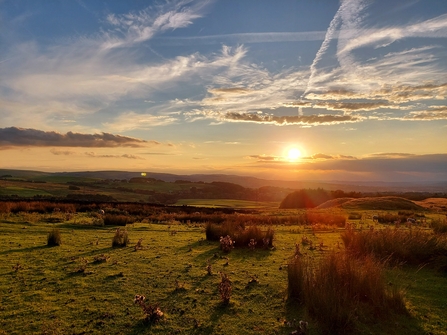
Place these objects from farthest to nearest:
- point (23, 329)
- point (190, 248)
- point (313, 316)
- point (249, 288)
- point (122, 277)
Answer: point (190, 248), point (122, 277), point (249, 288), point (313, 316), point (23, 329)

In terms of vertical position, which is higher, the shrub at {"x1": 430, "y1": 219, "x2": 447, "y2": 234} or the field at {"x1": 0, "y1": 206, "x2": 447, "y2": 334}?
the shrub at {"x1": 430, "y1": 219, "x2": 447, "y2": 234}

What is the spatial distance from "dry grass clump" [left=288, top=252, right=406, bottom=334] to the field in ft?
0.70

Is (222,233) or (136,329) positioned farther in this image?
(222,233)

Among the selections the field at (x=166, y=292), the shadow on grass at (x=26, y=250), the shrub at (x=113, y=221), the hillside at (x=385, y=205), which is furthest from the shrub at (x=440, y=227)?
the hillside at (x=385, y=205)

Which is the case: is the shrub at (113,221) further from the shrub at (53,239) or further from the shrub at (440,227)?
the shrub at (440,227)

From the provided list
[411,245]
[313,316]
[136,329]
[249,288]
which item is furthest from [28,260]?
[411,245]

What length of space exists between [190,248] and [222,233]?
8.63 feet

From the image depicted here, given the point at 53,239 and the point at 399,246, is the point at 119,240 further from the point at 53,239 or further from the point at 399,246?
the point at 399,246

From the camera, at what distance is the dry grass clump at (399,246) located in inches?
410

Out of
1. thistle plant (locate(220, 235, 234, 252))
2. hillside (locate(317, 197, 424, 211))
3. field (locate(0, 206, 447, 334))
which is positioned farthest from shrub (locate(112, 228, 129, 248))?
hillside (locate(317, 197, 424, 211))

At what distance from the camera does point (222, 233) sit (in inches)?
599

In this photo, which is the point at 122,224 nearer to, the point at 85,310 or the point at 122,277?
the point at 122,277

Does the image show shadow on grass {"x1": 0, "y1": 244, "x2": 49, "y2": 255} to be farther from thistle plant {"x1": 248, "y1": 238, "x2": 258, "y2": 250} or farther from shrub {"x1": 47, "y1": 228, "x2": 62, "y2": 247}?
thistle plant {"x1": 248, "y1": 238, "x2": 258, "y2": 250}

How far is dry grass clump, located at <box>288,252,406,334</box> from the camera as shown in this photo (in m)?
5.96
